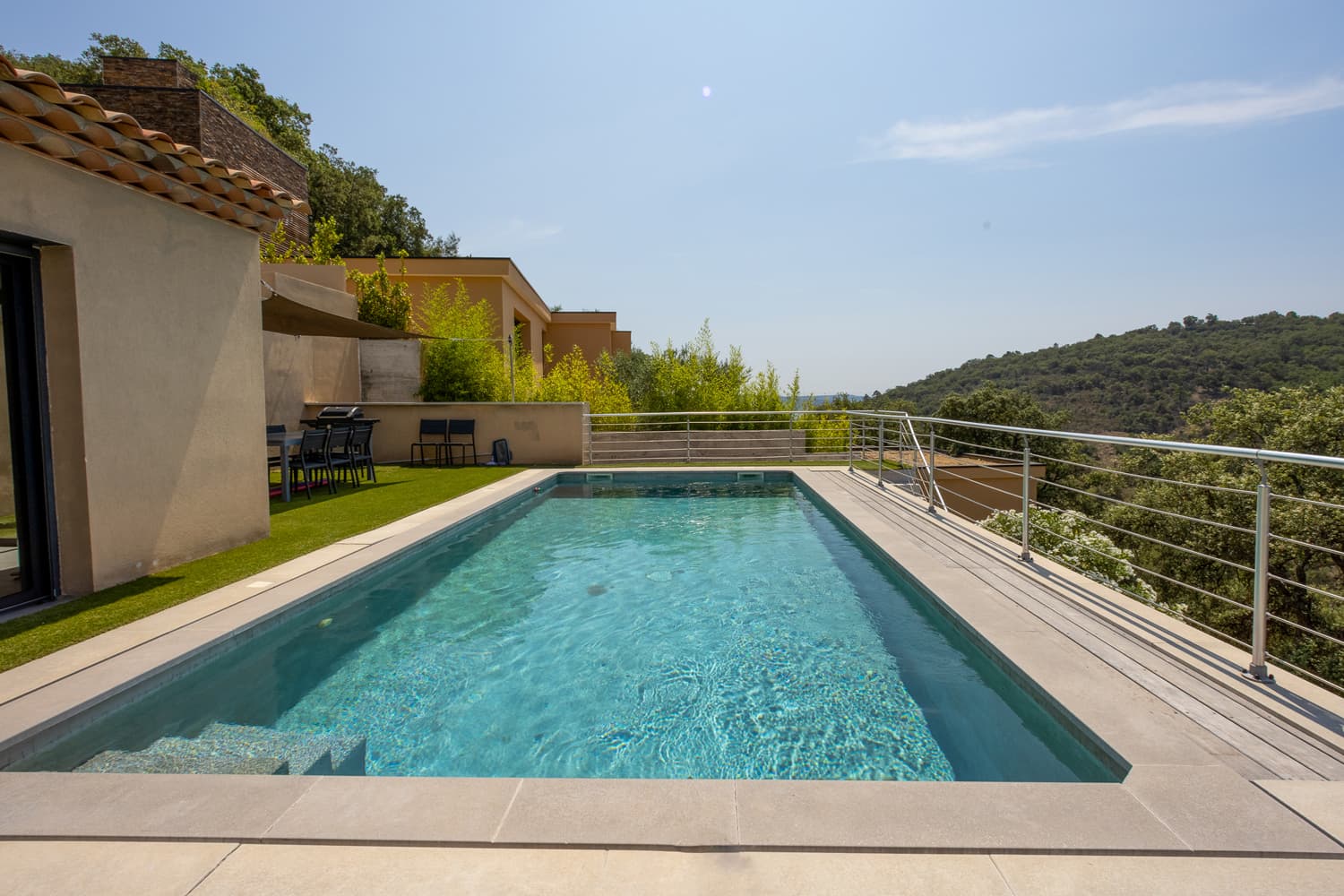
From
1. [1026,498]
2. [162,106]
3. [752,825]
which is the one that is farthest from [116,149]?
[162,106]

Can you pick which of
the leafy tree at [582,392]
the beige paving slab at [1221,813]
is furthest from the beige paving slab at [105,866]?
the leafy tree at [582,392]

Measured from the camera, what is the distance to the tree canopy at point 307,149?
2400 centimetres

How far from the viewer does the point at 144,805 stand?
1.75 metres

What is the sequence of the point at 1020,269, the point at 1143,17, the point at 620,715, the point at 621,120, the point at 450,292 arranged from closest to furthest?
the point at 620,715
the point at 1143,17
the point at 621,120
the point at 450,292
the point at 1020,269

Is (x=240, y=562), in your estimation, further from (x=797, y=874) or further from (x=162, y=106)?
(x=162, y=106)

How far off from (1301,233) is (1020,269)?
399 inches

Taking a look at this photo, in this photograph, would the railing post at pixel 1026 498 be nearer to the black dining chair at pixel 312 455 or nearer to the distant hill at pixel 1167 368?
the black dining chair at pixel 312 455

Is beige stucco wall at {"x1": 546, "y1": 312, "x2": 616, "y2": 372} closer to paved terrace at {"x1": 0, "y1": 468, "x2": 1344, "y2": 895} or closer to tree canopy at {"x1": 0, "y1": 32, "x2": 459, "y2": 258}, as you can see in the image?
tree canopy at {"x1": 0, "y1": 32, "x2": 459, "y2": 258}

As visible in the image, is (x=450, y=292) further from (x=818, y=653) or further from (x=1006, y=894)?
(x=1006, y=894)

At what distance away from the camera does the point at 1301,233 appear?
70.5 feet

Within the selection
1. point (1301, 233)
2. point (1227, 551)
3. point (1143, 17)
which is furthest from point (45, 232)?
point (1301, 233)

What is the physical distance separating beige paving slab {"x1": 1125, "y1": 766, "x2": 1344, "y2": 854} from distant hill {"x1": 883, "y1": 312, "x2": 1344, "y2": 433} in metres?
31.3

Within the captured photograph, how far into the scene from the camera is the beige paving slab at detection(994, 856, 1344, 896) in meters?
1.36

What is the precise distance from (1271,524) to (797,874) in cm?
1896
